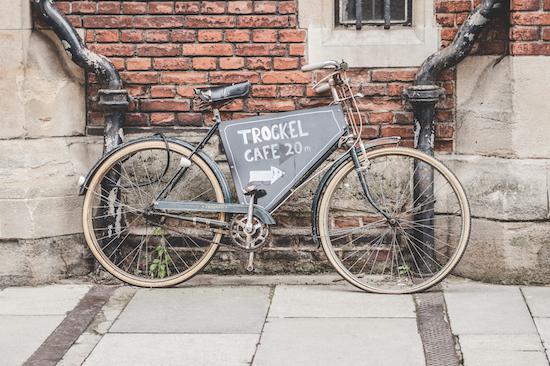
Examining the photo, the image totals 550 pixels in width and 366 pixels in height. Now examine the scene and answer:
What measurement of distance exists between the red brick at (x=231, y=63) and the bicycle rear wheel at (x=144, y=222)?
24.5 inches

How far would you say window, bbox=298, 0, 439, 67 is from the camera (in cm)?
648

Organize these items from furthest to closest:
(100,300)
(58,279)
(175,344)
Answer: (58,279) < (100,300) < (175,344)

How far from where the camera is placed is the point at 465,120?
257 inches

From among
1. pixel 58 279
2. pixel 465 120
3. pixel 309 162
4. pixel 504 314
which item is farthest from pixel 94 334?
pixel 465 120

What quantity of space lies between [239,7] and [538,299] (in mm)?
2518

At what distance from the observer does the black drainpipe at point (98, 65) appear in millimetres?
6421

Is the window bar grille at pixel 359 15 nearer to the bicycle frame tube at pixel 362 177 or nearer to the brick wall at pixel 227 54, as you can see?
the brick wall at pixel 227 54

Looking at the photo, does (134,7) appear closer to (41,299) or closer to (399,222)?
(41,299)

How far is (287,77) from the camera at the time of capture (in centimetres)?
655

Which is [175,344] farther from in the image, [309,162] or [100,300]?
[309,162]

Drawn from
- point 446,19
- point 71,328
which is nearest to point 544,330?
point 446,19

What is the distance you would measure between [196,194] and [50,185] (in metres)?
0.91

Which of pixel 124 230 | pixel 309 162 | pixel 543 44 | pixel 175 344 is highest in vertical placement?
pixel 543 44

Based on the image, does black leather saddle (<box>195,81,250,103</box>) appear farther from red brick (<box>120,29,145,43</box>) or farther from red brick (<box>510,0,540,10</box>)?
red brick (<box>510,0,540,10</box>)
